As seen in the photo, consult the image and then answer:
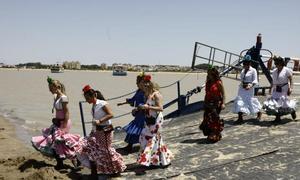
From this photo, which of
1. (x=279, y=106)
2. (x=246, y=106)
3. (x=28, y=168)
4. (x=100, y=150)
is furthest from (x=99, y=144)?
(x=279, y=106)

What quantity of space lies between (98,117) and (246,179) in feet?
7.89

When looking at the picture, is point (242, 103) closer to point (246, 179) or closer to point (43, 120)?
point (246, 179)

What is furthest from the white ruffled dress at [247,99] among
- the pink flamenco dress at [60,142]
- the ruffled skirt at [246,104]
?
the pink flamenco dress at [60,142]

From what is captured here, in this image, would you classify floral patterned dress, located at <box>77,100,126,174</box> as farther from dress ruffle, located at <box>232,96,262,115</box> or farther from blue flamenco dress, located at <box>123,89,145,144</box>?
dress ruffle, located at <box>232,96,262,115</box>

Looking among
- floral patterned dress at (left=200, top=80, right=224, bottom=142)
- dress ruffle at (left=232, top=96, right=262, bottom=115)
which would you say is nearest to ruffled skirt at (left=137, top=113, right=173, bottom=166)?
floral patterned dress at (left=200, top=80, right=224, bottom=142)

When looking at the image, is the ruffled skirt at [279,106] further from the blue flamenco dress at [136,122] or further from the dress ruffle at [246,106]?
the blue flamenco dress at [136,122]

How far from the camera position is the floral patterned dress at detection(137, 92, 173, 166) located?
7.19 metres

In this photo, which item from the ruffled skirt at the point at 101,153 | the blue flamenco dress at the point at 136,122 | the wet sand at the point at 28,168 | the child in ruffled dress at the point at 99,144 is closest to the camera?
the child in ruffled dress at the point at 99,144

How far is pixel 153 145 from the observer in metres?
7.22

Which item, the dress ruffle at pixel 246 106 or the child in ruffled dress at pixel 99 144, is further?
the dress ruffle at pixel 246 106

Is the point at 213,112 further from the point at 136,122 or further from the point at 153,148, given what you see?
the point at 153,148

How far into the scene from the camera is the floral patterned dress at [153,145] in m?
7.19

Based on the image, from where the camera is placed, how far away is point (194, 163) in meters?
7.71

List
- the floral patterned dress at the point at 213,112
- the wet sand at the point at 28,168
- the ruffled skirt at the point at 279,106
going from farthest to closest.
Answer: the ruffled skirt at the point at 279,106 → the floral patterned dress at the point at 213,112 → the wet sand at the point at 28,168
